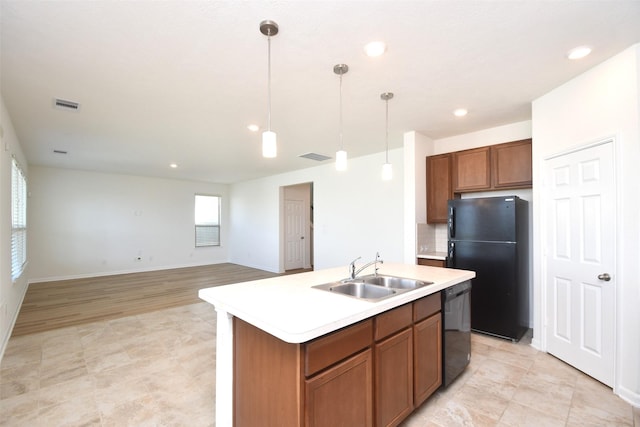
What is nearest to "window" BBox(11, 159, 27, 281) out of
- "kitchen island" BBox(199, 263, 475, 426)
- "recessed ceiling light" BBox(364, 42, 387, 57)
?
"kitchen island" BBox(199, 263, 475, 426)

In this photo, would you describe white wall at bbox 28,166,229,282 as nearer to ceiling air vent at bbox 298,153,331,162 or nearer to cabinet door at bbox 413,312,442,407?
ceiling air vent at bbox 298,153,331,162

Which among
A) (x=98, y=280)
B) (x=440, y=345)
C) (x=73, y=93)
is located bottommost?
(x=98, y=280)

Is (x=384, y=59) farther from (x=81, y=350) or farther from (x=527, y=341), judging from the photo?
(x=81, y=350)

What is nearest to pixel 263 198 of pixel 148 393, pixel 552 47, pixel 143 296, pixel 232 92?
pixel 143 296

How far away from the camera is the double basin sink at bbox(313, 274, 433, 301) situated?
209 centimetres

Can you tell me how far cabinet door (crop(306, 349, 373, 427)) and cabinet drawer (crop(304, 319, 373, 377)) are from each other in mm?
→ 40

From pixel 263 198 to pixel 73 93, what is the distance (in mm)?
5255

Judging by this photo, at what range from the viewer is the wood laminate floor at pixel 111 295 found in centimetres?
405

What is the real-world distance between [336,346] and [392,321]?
0.49 metres

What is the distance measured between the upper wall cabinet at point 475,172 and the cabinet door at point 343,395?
2949mm

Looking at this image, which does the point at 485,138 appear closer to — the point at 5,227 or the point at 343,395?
the point at 343,395

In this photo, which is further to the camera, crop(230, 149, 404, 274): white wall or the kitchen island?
crop(230, 149, 404, 274): white wall

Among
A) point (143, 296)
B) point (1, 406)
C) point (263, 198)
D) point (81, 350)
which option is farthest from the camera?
point (263, 198)

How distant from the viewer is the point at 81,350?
305 centimetres
